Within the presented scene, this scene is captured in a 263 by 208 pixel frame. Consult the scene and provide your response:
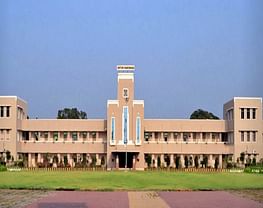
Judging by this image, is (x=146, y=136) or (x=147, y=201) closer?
(x=147, y=201)

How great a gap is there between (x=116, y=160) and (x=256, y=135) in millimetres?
13740

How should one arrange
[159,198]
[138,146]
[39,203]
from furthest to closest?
[138,146] → [159,198] → [39,203]

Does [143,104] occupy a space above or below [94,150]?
above

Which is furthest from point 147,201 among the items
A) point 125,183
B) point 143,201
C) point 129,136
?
point 129,136

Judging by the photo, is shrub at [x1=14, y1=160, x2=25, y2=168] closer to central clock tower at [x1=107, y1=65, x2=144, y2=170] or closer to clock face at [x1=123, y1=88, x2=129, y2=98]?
central clock tower at [x1=107, y1=65, x2=144, y2=170]

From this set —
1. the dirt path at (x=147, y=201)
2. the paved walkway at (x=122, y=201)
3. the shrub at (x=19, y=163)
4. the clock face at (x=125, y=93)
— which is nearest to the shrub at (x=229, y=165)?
the clock face at (x=125, y=93)

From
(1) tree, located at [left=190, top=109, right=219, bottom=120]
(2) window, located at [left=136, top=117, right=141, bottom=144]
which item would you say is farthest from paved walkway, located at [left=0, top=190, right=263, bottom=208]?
(1) tree, located at [left=190, top=109, right=219, bottom=120]

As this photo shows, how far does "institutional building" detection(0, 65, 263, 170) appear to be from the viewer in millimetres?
52844

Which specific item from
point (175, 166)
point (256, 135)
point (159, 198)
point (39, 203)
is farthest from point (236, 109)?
point (39, 203)

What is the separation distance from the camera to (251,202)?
55.9 feet

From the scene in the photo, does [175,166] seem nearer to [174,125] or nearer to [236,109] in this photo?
[174,125]

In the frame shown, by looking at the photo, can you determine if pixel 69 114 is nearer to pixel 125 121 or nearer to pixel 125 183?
pixel 125 121

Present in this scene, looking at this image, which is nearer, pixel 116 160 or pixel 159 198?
pixel 159 198

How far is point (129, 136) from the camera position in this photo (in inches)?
2071
